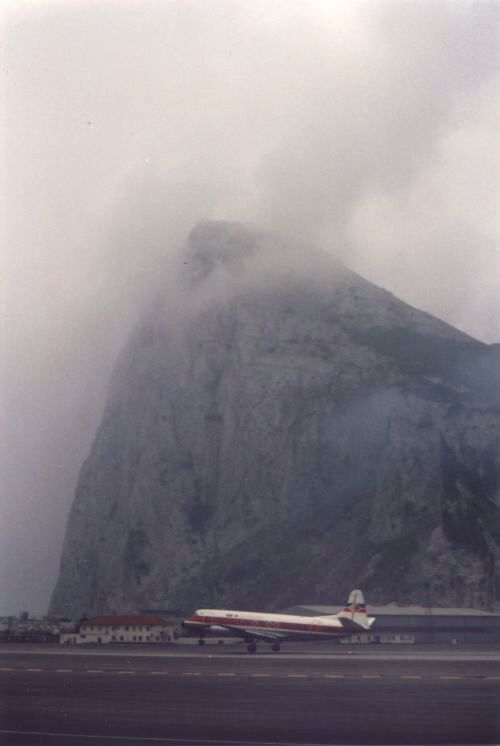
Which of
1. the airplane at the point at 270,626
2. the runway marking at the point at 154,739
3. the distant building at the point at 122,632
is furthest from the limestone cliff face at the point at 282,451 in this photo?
the runway marking at the point at 154,739

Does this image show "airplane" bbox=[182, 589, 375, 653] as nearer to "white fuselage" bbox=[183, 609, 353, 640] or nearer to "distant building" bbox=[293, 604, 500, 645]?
"white fuselage" bbox=[183, 609, 353, 640]

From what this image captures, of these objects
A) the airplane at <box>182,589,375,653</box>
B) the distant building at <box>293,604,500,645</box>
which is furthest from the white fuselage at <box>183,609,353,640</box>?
the distant building at <box>293,604,500,645</box>

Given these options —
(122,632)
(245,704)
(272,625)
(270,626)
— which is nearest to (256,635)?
(270,626)

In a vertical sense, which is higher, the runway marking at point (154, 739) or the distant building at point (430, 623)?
the distant building at point (430, 623)

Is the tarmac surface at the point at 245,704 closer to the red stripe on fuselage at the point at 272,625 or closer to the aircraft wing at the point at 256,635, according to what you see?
the aircraft wing at the point at 256,635

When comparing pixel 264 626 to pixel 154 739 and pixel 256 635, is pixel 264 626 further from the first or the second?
pixel 154 739
